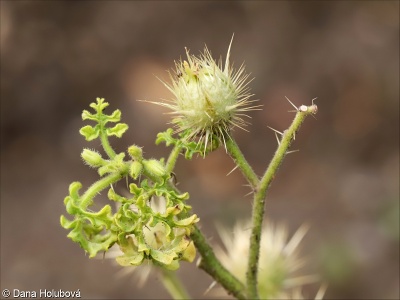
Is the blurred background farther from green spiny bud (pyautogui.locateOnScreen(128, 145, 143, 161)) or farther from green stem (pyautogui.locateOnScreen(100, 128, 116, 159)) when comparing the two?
green spiny bud (pyautogui.locateOnScreen(128, 145, 143, 161))

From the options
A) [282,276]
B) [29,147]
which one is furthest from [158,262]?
[29,147]

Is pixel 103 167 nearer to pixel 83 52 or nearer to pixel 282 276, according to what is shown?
pixel 282 276

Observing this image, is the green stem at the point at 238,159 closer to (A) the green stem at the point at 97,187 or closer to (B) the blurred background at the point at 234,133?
(A) the green stem at the point at 97,187

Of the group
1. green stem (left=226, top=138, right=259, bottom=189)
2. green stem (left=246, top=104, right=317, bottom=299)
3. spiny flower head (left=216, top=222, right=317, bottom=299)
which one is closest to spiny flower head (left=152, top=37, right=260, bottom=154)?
green stem (left=226, top=138, right=259, bottom=189)

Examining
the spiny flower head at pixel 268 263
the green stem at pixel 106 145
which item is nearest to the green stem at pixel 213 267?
the green stem at pixel 106 145

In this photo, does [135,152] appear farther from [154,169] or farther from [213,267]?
[213,267]

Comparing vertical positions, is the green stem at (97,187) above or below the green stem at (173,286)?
above
